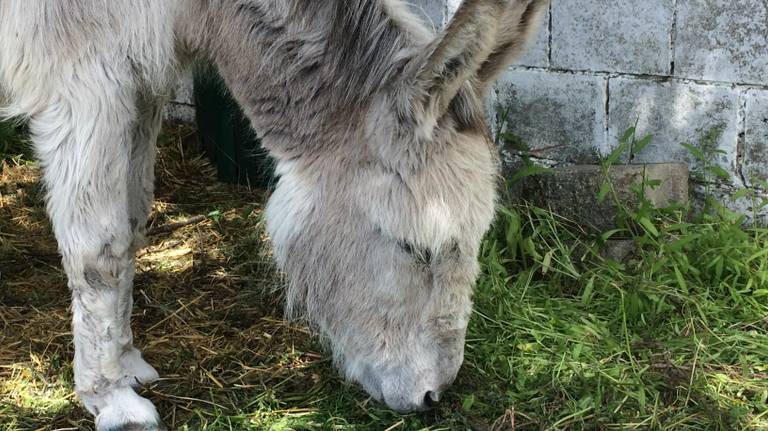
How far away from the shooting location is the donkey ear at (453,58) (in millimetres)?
2383

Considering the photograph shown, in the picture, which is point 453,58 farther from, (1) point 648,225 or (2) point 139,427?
(1) point 648,225

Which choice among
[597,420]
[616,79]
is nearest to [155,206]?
[616,79]

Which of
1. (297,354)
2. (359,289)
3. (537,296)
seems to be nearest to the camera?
(359,289)

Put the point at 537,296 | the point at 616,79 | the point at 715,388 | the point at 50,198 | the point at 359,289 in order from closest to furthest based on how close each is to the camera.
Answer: the point at 359,289 < the point at 50,198 < the point at 715,388 < the point at 537,296 < the point at 616,79

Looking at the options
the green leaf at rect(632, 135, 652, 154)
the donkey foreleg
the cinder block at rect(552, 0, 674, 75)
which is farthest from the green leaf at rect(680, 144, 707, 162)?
the donkey foreleg

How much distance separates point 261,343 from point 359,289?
47.7 inches

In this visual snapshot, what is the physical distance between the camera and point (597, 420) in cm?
326

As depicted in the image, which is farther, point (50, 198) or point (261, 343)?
point (261, 343)

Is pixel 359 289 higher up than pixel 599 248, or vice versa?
pixel 359 289

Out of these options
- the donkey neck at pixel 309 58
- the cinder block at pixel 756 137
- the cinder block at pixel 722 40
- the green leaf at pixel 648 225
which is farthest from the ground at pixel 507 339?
the donkey neck at pixel 309 58

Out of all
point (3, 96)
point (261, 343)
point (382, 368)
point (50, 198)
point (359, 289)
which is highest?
point (3, 96)

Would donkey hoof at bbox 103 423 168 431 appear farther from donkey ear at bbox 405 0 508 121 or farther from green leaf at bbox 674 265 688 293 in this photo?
green leaf at bbox 674 265 688 293

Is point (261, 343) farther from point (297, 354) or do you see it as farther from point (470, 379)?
point (470, 379)

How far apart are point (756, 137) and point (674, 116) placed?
40cm
